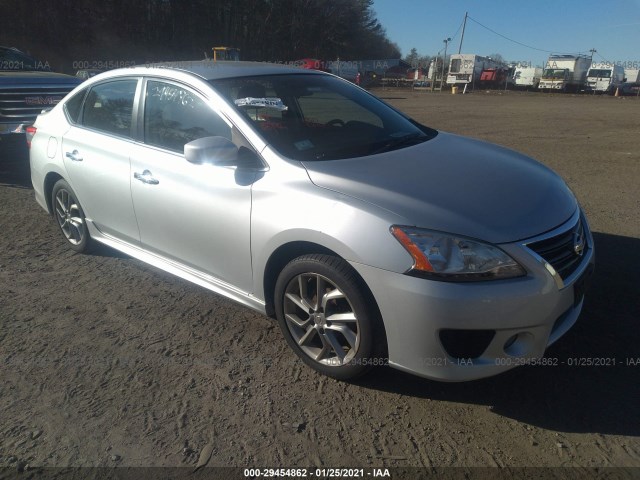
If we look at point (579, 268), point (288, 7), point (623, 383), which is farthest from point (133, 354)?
point (288, 7)

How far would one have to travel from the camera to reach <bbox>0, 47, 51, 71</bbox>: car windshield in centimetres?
928

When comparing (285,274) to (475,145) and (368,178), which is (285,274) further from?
(475,145)

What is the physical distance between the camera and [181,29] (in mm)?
49688

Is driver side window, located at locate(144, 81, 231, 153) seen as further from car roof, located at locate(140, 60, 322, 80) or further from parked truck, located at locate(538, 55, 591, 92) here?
parked truck, located at locate(538, 55, 591, 92)

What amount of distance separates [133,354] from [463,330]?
78.0 inches

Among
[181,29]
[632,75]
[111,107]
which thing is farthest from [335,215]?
[632,75]

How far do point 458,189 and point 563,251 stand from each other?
616 mm

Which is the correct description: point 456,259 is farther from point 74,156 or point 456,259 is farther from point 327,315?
point 74,156

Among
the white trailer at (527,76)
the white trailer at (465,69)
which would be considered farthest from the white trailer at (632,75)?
the white trailer at (465,69)

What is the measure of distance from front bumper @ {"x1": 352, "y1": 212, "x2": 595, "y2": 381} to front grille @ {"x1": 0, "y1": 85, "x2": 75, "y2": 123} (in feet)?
23.9

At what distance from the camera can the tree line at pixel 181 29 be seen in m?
37.4

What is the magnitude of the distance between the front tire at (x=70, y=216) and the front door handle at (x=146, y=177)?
1097 millimetres

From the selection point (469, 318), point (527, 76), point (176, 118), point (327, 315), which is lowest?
point (527, 76)

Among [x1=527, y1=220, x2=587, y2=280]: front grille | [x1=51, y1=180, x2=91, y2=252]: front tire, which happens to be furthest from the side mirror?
[x1=51, y1=180, x2=91, y2=252]: front tire
